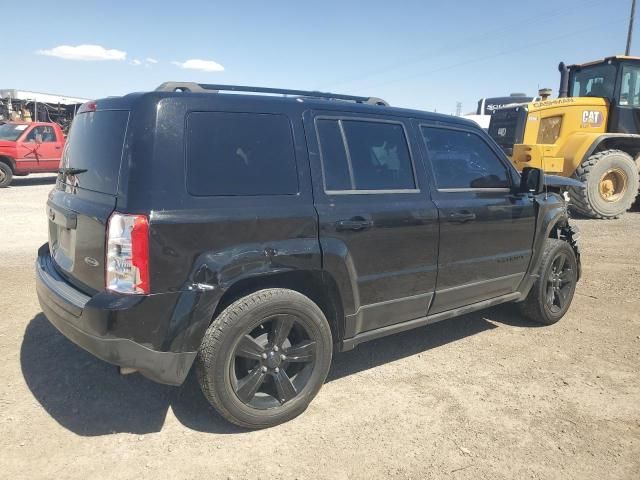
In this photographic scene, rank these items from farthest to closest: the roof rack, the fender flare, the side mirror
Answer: the fender flare, the side mirror, the roof rack

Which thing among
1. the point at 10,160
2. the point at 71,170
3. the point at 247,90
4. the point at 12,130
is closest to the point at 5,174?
the point at 10,160

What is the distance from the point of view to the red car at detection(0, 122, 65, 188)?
46.5 feet

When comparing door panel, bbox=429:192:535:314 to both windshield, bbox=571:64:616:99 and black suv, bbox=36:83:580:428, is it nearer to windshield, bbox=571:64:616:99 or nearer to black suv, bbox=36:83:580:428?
black suv, bbox=36:83:580:428

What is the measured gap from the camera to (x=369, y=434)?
114 inches

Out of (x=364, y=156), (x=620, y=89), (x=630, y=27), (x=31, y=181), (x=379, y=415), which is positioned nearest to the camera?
(x=379, y=415)

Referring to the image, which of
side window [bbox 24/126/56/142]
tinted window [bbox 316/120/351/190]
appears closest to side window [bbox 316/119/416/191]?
tinted window [bbox 316/120/351/190]

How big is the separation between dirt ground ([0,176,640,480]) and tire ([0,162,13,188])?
11.4 m

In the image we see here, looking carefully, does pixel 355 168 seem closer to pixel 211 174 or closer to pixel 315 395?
pixel 211 174

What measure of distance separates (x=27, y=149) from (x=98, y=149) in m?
13.7

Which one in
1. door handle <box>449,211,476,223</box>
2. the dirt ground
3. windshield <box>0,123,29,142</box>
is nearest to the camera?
the dirt ground

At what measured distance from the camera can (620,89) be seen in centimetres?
1016

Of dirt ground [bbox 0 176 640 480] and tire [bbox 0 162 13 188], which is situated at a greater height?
tire [bbox 0 162 13 188]

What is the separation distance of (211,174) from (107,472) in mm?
1577

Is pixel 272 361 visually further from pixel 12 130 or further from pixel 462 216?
pixel 12 130
